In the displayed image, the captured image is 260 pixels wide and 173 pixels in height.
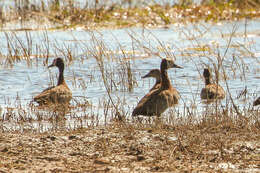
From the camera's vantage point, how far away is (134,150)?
21.9 ft


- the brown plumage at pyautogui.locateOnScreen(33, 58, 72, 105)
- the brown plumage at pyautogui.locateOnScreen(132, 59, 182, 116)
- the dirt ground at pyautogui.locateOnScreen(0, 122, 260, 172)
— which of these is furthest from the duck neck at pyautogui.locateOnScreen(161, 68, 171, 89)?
the dirt ground at pyautogui.locateOnScreen(0, 122, 260, 172)

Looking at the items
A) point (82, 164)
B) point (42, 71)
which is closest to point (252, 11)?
point (42, 71)

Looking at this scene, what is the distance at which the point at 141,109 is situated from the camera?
30.1 feet

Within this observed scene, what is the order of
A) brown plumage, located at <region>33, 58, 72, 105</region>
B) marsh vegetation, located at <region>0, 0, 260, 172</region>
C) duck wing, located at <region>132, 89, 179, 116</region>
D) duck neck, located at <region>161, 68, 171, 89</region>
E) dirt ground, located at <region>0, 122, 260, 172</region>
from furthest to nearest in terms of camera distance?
brown plumage, located at <region>33, 58, 72, 105</region> < duck neck, located at <region>161, 68, 171, 89</region> < duck wing, located at <region>132, 89, 179, 116</region> < marsh vegetation, located at <region>0, 0, 260, 172</region> < dirt ground, located at <region>0, 122, 260, 172</region>

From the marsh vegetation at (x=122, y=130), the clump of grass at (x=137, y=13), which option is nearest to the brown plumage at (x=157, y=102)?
the marsh vegetation at (x=122, y=130)

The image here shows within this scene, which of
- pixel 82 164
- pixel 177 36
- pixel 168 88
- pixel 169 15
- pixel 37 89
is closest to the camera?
pixel 82 164

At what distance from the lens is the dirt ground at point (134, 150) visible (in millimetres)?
6082

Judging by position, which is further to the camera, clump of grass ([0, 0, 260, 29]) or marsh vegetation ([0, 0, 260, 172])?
clump of grass ([0, 0, 260, 29])

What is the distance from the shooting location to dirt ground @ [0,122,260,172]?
239 inches

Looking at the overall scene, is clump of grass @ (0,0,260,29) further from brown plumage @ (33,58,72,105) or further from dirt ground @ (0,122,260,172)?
dirt ground @ (0,122,260,172)

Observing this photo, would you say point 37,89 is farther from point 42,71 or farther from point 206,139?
point 206,139

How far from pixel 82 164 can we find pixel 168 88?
4394 millimetres

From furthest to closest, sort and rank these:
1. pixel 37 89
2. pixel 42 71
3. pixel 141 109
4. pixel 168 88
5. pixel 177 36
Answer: pixel 177 36, pixel 42 71, pixel 37 89, pixel 168 88, pixel 141 109

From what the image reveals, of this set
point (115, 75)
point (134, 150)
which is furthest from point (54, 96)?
point (134, 150)
